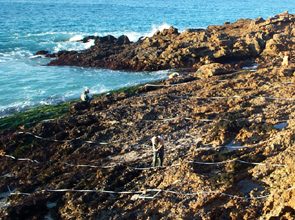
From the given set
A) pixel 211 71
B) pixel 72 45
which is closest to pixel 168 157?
pixel 211 71

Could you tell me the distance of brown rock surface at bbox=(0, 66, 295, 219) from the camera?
5.85 metres

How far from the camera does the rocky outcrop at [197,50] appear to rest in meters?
18.7

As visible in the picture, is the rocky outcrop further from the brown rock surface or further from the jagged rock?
the brown rock surface

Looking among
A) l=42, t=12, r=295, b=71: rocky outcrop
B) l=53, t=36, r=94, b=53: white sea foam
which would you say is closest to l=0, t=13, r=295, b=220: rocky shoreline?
l=42, t=12, r=295, b=71: rocky outcrop

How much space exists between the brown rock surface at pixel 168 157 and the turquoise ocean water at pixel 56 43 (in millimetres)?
6133

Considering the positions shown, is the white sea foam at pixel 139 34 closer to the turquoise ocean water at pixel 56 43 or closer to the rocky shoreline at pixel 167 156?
the turquoise ocean water at pixel 56 43

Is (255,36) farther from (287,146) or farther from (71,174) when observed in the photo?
(71,174)

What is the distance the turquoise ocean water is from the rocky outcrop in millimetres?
1327

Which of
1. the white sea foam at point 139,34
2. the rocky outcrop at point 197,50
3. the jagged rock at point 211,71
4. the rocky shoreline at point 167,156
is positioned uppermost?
the white sea foam at point 139,34

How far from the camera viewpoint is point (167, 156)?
7840 millimetres

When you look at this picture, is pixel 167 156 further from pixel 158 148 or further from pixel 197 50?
pixel 197 50

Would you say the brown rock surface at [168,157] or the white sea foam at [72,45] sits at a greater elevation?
the white sea foam at [72,45]

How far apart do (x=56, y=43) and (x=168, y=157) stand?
93.0ft

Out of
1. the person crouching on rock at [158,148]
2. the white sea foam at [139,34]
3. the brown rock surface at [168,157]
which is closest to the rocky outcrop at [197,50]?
the brown rock surface at [168,157]
